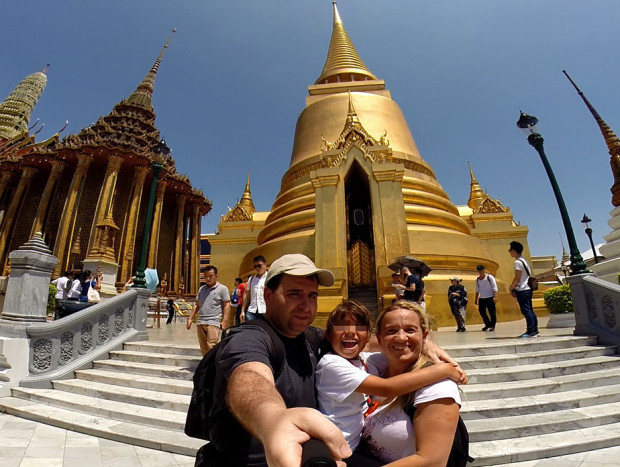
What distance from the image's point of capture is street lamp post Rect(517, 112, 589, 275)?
643 centimetres

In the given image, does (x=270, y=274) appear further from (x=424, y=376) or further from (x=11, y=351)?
(x=11, y=351)

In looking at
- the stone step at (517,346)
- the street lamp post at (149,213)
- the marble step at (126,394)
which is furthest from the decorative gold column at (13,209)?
the stone step at (517,346)

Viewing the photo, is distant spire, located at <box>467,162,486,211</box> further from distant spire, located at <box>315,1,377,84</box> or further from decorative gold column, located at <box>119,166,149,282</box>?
decorative gold column, located at <box>119,166,149,282</box>

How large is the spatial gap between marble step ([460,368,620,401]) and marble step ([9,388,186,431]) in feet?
10.3

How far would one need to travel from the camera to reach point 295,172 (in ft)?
47.7

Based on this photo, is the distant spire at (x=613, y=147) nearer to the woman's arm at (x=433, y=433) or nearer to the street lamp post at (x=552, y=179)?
the street lamp post at (x=552, y=179)

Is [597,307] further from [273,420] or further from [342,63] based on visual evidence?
[342,63]

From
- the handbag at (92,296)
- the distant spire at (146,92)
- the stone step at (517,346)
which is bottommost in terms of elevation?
the stone step at (517,346)

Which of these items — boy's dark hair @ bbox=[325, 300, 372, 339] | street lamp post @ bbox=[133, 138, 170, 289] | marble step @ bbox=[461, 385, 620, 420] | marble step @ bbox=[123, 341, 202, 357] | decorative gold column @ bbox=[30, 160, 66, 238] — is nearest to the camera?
boy's dark hair @ bbox=[325, 300, 372, 339]

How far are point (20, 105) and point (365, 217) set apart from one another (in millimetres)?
42143

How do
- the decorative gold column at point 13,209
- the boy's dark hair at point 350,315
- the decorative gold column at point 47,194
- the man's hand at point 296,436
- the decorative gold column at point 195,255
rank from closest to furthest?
the man's hand at point 296,436, the boy's dark hair at point 350,315, the decorative gold column at point 47,194, the decorative gold column at point 13,209, the decorative gold column at point 195,255

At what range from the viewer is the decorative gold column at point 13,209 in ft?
86.9

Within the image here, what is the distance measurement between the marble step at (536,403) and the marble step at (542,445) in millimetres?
337

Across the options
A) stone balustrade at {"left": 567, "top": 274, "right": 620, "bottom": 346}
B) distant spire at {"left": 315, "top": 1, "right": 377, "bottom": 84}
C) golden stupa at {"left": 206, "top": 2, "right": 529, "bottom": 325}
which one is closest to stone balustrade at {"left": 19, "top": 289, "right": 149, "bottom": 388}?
golden stupa at {"left": 206, "top": 2, "right": 529, "bottom": 325}
